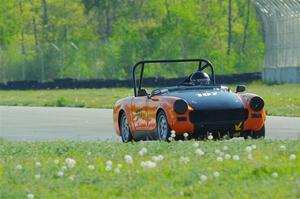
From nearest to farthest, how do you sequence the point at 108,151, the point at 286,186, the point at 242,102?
the point at 286,186 < the point at 108,151 < the point at 242,102

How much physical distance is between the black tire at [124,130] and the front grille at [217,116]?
2301 millimetres

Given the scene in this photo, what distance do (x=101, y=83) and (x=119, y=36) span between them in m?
27.9

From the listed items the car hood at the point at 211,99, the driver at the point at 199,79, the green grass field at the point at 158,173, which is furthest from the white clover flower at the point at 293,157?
the driver at the point at 199,79

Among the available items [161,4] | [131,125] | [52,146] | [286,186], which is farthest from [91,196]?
[161,4]

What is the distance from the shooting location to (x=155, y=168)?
10758 millimetres

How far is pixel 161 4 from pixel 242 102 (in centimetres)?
7050

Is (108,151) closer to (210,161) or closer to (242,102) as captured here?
(210,161)

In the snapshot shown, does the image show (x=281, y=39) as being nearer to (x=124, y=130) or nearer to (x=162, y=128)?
(x=124, y=130)

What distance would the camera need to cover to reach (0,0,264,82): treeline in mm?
65000

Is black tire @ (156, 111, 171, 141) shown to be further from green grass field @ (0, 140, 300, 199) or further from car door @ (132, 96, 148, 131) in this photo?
green grass field @ (0, 140, 300, 199)

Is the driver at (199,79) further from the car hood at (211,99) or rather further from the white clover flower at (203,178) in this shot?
the white clover flower at (203,178)

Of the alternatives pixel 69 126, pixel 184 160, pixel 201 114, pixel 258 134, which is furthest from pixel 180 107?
pixel 69 126

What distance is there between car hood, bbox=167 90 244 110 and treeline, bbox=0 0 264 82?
46021mm

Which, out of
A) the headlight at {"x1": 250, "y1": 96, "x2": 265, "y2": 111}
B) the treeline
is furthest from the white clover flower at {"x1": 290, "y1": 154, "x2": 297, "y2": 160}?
the treeline
